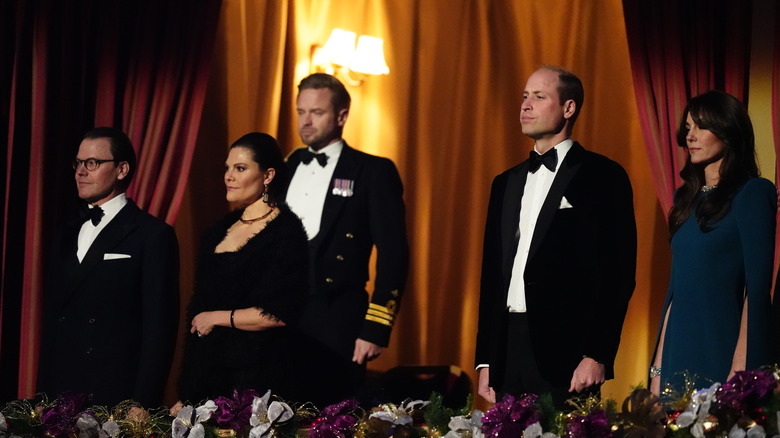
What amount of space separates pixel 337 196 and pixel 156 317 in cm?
95

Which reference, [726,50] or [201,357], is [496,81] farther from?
[201,357]

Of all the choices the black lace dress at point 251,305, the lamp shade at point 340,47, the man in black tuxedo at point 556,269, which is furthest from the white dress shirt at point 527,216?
the lamp shade at point 340,47

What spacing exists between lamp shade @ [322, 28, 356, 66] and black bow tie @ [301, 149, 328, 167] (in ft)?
1.83

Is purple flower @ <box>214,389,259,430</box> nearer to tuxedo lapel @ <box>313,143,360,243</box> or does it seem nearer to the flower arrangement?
the flower arrangement

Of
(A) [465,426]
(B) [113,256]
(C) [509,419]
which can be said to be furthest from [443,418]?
(B) [113,256]

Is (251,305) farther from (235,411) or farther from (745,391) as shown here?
(745,391)

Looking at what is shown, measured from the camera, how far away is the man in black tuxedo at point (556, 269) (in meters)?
3.35

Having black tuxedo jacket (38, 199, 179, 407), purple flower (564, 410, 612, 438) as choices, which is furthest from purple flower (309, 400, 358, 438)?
black tuxedo jacket (38, 199, 179, 407)

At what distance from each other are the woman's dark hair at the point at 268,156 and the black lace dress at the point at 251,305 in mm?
218

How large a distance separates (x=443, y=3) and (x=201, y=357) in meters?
2.10

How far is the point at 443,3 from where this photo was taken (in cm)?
491

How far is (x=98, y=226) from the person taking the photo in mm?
3957

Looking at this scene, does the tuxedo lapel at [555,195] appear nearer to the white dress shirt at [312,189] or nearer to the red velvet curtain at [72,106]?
the white dress shirt at [312,189]

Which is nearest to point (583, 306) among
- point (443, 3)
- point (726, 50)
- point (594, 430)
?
point (594, 430)
